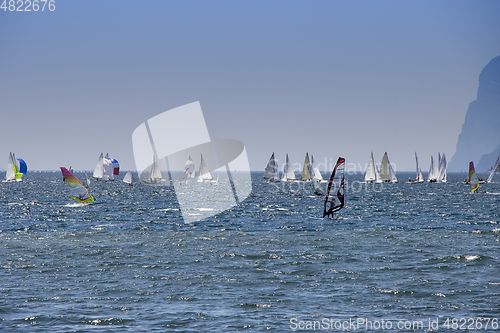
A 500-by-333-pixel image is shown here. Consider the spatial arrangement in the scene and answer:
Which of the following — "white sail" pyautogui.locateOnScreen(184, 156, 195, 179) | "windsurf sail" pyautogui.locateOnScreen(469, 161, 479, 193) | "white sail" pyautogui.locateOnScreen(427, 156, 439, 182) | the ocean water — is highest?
"white sail" pyautogui.locateOnScreen(184, 156, 195, 179)

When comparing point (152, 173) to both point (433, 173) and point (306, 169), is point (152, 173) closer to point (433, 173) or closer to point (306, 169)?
point (306, 169)

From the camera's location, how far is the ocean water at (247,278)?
15.6 m

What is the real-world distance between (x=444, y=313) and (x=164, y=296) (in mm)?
11631

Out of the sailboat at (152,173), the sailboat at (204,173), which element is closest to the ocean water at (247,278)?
the sailboat at (152,173)

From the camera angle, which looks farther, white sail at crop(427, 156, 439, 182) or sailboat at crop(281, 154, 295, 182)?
white sail at crop(427, 156, 439, 182)

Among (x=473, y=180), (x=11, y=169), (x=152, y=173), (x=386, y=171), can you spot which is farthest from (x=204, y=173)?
(x=473, y=180)

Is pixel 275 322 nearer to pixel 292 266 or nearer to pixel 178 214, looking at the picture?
pixel 292 266

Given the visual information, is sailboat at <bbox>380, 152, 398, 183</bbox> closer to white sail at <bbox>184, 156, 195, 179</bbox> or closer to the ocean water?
white sail at <bbox>184, 156, 195, 179</bbox>

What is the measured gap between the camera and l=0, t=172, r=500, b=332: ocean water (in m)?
15.6

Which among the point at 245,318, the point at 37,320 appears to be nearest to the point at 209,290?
the point at 245,318

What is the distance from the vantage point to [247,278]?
21297 mm

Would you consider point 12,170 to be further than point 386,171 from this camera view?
Yes

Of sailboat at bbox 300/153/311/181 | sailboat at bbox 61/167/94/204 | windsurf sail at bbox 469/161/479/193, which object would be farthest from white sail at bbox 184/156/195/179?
windsurf sail at bbox 469/161/479/193

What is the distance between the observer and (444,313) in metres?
16.4
